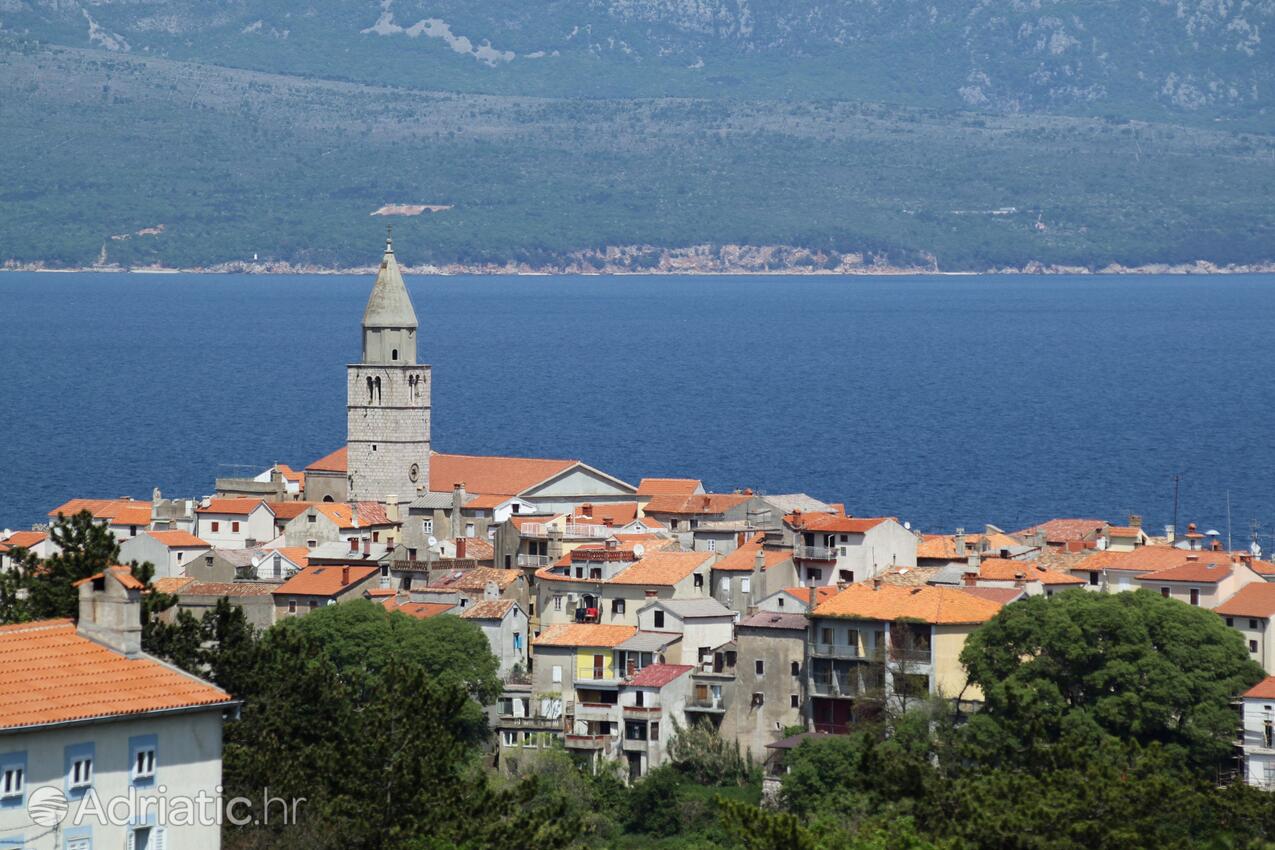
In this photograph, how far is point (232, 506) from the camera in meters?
72.5

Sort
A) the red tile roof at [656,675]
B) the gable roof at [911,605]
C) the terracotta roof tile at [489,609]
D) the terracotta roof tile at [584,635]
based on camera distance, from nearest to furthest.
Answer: the gable roof at [911,605] → the red tile roof at [656,675] → the terracotta roof tile at [584,635] → the terracotta roof tile at [489,609]

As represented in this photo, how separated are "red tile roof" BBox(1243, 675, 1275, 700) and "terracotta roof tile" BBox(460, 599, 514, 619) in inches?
597

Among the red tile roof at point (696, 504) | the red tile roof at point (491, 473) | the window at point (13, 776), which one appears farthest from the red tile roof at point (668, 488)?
the window at point (13, 776)

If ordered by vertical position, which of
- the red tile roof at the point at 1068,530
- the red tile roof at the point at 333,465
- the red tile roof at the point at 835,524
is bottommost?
the red tile roof at the point at 835,524

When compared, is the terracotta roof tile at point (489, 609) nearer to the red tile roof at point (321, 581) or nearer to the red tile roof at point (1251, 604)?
the red tile roof at point (321, 581)

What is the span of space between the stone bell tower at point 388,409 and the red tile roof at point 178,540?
7206 millimetres

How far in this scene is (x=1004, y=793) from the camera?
32.8 m

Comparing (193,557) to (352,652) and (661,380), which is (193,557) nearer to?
(352,652)

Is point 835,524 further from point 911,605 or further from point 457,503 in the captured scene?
point 457,503

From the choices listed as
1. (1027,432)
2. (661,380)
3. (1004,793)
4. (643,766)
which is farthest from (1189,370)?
(1004,793)

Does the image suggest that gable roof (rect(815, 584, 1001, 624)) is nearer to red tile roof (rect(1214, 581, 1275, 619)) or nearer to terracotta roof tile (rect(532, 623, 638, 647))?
red tile roof (rect(1214, 581, 1275, 619))

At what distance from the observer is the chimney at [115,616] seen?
28.0 m

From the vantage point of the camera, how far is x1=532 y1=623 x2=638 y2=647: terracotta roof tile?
54.1 metres

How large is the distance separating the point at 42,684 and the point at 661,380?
6310 inches
